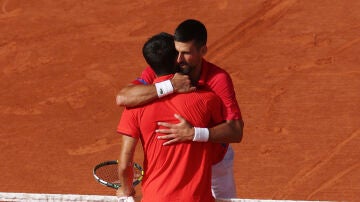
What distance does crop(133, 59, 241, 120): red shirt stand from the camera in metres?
4.54

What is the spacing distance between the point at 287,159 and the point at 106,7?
465 centimetres

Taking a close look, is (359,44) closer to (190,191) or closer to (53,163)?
(53,163)

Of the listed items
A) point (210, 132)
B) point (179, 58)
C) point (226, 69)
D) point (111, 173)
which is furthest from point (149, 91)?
point (226, 69)

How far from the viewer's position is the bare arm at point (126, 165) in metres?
4.29

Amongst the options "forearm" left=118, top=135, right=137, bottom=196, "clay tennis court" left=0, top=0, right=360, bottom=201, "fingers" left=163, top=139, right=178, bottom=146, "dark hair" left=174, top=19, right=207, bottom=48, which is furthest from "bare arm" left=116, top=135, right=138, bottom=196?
"clay tennis court" left=0, top=0, right=360, bottom=201

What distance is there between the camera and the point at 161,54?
4.25 meters

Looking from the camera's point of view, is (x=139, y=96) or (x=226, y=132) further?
(x=226, y=132)

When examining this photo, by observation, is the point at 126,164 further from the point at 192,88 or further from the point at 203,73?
the point at 203,73

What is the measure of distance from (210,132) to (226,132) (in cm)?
22

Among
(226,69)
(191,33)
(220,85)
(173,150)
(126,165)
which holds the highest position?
(191,33)

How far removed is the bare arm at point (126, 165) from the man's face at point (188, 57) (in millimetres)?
671

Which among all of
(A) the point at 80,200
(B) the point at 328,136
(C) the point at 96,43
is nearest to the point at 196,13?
(C) the point at 96,43

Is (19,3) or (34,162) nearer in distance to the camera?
(34,162)

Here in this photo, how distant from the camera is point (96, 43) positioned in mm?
10586
